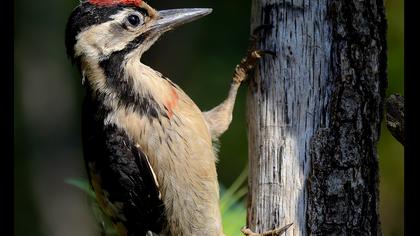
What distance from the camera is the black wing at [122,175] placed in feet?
14.6

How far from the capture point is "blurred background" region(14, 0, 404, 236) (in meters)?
10.1

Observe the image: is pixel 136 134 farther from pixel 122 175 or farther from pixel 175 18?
pixel 175 18

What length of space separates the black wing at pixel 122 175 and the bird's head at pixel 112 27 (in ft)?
1.01

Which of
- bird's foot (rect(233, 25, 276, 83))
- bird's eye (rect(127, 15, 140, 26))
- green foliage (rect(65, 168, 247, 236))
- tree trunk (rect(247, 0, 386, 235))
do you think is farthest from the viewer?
green foliage (rect(65, 168, 247, 236))

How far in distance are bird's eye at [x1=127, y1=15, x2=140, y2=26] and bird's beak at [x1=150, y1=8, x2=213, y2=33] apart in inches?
3.5

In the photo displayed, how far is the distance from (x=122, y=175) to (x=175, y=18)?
3.19 feet

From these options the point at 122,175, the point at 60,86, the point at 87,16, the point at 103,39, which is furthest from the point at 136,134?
the point at 60,86

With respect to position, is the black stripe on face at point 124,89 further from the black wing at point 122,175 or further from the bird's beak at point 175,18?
the bird's beak at point 175,18

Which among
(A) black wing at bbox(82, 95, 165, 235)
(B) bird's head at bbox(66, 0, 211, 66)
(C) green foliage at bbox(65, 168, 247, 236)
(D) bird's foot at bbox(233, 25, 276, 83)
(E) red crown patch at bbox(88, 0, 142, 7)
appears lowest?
(C) green foliage at bbox(65, 168, 247, 236)

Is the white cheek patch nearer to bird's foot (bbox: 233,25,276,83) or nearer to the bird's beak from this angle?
the bird's beak

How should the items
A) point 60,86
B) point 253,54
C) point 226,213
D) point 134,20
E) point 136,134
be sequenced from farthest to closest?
1. point 60,86
2. point 226,213
3. point 134,20
4. point 136,134
5. point 253,54

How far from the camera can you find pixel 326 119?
4.00 metres

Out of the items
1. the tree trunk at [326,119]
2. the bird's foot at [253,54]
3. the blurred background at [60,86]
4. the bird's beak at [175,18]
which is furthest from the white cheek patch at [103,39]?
the blurred background at [60,86]

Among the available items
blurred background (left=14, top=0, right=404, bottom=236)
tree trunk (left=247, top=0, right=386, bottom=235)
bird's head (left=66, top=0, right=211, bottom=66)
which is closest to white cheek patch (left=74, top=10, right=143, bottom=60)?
bird's head (left=66, top=0, right=211, bottom=66)
